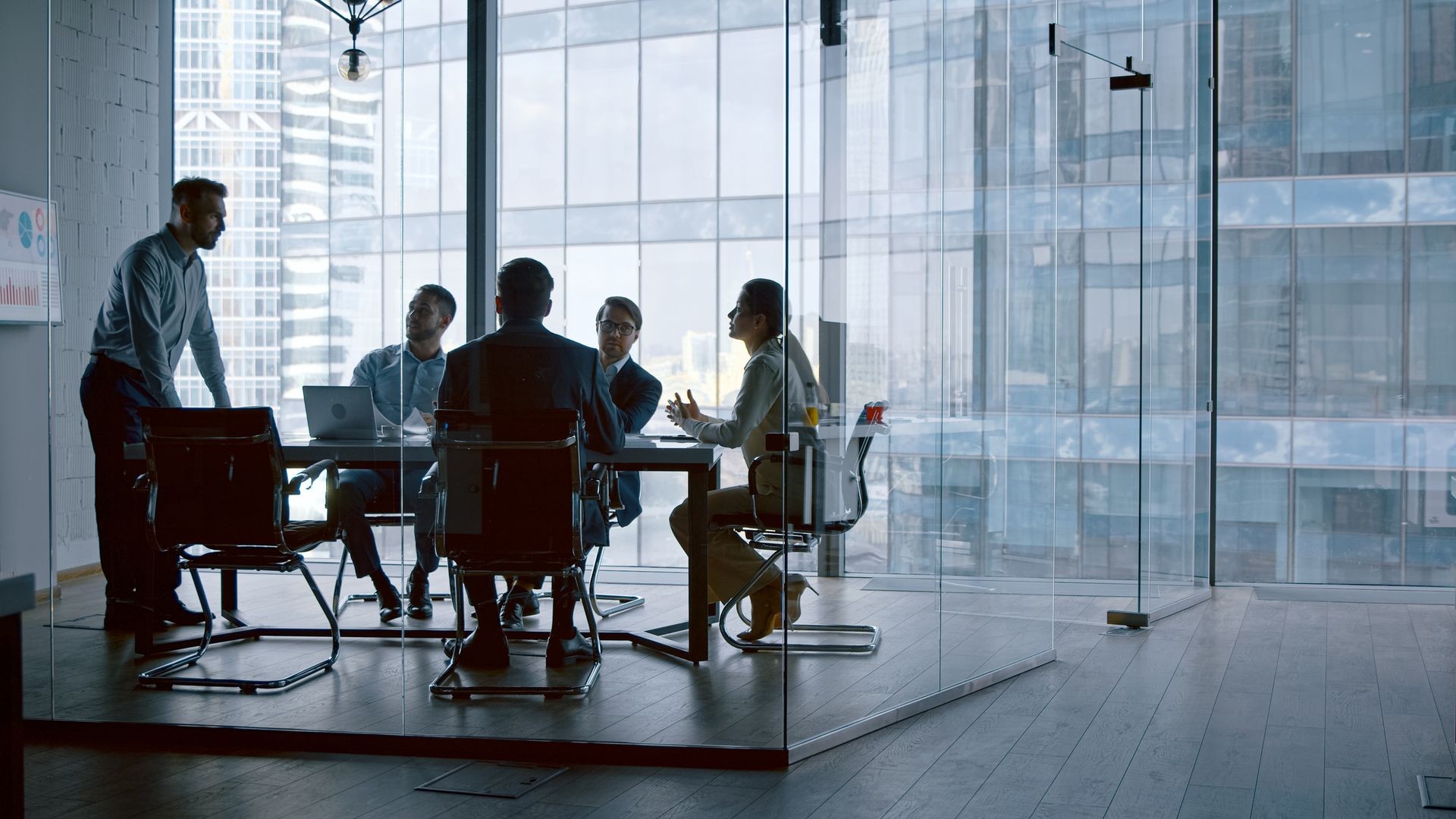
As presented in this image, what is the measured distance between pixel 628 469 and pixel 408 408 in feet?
2.71

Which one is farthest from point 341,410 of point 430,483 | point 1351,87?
point 1351,87

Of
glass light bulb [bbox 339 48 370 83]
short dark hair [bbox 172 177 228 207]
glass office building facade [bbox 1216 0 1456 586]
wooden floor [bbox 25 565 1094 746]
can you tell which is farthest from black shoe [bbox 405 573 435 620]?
glass office building facade [bbox 1216 0 1456 586]

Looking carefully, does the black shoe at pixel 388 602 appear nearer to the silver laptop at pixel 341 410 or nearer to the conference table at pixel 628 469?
the conference table at pixel 628 469

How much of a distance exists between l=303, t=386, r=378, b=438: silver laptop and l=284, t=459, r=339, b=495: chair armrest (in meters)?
0.16

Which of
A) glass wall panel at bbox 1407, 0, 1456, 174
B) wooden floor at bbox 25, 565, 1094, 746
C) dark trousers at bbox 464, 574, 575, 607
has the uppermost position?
glass wall panel at bbox 1407, 0, 1456, 174

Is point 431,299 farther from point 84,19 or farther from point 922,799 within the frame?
point 922,799

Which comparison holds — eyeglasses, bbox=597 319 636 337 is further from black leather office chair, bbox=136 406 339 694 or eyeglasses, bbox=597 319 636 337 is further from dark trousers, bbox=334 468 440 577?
black leather office chair, bbox=136 406 339 694

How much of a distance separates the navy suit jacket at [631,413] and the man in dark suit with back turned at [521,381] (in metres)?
0.05

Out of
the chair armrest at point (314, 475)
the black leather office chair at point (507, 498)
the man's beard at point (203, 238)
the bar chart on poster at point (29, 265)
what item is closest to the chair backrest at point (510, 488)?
the black leather office chair at point (507, 498)

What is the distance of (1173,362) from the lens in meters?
6.11

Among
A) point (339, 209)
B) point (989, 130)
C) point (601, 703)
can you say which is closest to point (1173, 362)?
point (989, 130)

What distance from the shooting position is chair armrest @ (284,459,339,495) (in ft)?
12.9

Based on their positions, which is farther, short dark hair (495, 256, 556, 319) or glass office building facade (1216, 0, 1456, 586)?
glass office building facade (1216, 0, 1456, 586)

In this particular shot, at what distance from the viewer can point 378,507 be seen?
373cm
